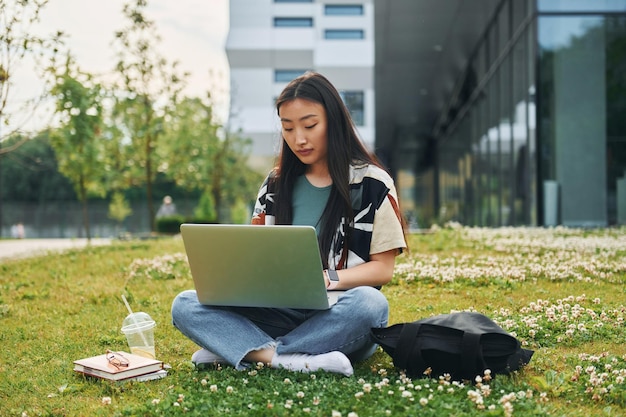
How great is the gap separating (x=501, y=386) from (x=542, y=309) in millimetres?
2140

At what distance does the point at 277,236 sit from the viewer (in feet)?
11.2

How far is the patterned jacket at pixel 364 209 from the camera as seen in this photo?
154 inches

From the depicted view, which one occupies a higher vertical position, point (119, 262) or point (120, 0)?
point (120, 0)

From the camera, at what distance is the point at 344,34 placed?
51.8m

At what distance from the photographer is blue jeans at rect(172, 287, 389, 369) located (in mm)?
3732

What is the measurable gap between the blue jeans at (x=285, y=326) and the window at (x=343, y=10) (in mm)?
50330

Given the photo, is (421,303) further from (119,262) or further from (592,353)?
(119,262)

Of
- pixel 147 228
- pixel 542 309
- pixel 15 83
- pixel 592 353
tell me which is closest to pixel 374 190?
pixel 592 353

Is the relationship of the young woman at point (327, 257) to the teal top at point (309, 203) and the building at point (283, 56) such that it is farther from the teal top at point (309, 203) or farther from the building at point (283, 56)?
the building at point (283, 56)

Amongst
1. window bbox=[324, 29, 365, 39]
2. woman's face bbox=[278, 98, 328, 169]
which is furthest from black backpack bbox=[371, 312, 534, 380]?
window bbox=[324, 29, 365, 39]

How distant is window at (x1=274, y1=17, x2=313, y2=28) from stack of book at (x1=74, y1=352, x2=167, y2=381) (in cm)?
5002

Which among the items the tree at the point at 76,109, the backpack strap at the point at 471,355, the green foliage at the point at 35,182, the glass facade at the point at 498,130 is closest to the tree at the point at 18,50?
the tree at the point at 76,109

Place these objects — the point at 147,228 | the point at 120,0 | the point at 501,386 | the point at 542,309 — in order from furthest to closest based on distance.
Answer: the point at 147,228 < the point at 120,0 < the point at 542,309 < the point at 501,386

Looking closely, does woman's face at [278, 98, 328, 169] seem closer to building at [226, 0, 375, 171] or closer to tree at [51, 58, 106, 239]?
tree at [51, 58, 106, 239]
